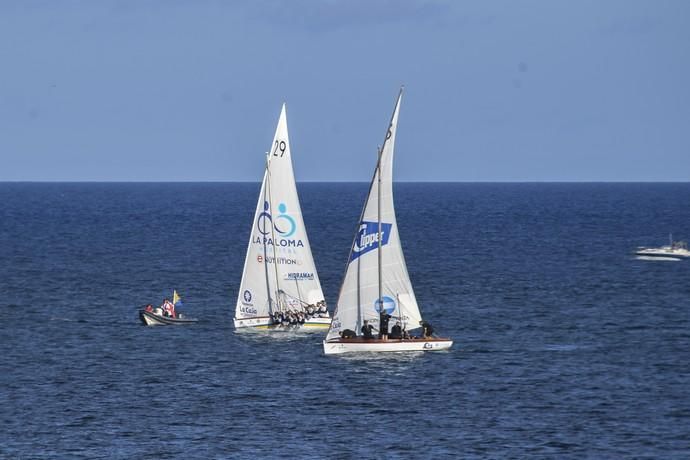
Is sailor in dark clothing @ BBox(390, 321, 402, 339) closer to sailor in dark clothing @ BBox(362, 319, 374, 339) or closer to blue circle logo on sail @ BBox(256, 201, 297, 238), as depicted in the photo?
sailor in dark clothing @ BBox(362, 319, 374, 339)

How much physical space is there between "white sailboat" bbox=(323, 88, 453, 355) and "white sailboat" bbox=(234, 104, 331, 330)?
11.0 metres

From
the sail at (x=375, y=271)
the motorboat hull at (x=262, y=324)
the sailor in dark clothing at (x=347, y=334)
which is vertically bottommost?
the motorboat hull at (x=262, y=324)

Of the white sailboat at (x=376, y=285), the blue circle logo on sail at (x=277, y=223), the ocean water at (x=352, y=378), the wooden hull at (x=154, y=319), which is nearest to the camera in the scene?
the ocean water at (x=352, y=378)

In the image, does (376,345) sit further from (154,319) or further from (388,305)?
(154,319)

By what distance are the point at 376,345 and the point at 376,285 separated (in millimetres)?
3489

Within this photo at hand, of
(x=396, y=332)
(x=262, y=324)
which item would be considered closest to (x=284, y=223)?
(x=262, y=324)

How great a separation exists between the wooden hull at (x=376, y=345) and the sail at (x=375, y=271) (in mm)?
847

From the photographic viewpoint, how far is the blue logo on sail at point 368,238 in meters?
78.4

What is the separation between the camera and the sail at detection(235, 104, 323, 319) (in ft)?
293
